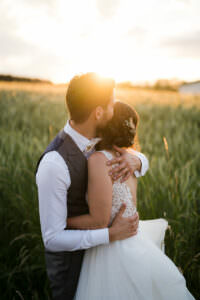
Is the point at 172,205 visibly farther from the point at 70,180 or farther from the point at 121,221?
the point at 70,180

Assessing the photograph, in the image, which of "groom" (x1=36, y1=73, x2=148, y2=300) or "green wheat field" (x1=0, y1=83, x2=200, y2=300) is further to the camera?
"green wheat field" (x1=0, y1=83, x2=200, y2=300)

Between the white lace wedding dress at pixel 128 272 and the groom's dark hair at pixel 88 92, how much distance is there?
0.85ft

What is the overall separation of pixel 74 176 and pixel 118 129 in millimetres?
359

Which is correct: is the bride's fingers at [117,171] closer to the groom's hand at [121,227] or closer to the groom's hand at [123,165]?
the groom's hand at [123,165]

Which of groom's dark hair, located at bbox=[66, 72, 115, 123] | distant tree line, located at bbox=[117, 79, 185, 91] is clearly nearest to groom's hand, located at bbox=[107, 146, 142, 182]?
groom's dark hair, located at bbox=[66, 72, 115, 123]

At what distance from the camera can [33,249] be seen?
7.23 feet

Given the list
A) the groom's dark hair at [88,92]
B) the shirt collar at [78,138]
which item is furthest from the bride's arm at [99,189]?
the groom's dark hair at [88,92]

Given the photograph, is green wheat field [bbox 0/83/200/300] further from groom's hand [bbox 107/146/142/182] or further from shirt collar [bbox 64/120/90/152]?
shirt collar [bbox 64/120/90/152]

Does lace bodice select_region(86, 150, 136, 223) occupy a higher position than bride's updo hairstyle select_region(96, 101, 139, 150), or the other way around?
bride's updo hairstyle select_region(96, 101, 139, 150)

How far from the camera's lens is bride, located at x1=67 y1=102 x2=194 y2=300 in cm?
118

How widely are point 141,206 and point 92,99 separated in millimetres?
1405

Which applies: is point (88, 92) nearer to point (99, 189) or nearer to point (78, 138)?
point (78, 138)

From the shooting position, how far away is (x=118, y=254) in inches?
49.2

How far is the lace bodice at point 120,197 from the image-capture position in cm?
126
